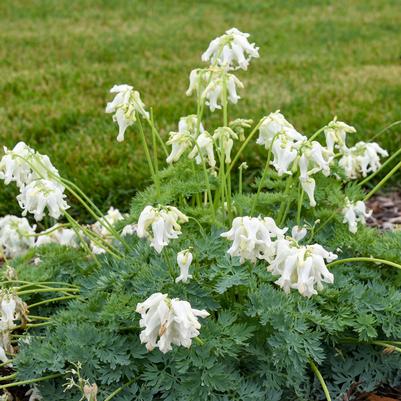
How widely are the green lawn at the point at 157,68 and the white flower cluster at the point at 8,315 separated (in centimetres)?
231

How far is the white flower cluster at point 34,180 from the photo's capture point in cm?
278

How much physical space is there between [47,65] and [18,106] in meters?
1.76

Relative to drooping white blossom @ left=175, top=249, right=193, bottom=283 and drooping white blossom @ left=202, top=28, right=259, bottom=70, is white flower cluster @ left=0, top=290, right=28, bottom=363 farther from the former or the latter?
drooping white blossom @ left=202, top=28, right=259, bottom=70

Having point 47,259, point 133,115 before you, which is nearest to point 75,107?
point 47,259

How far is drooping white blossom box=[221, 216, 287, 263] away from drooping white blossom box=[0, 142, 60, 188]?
0.80m

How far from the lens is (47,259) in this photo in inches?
136

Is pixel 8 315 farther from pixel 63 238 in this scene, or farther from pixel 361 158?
pixel 361 158

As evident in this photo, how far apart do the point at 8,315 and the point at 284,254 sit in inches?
37.8

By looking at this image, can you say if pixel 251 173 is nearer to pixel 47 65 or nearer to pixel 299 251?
pixel 299 251

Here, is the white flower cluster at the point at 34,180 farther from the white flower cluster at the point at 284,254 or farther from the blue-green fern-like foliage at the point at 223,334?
the white flower cluster at the point at 284,254

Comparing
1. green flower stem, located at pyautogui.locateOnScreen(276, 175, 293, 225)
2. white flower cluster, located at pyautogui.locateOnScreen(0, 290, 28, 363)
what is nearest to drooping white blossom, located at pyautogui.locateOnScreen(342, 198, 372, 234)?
green flower stem, located at pyautogui.locateOnScreen(276, 175, 293, 225)

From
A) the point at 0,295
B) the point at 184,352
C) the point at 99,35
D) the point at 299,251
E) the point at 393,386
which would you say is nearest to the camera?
the point at 299,251

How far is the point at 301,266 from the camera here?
235 cm

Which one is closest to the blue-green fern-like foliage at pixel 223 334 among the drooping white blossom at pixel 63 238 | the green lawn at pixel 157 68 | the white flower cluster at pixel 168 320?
the white flower cluster at pixel 168 320
